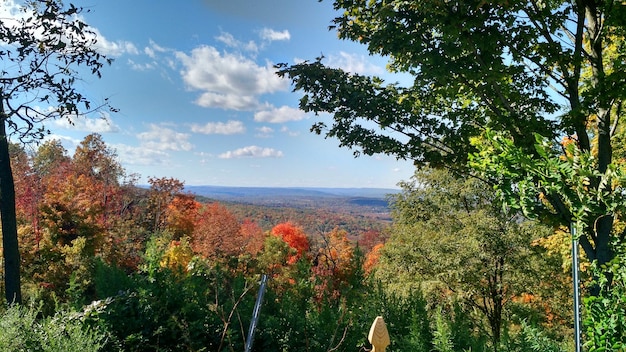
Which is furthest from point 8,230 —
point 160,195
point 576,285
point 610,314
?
point 160,195

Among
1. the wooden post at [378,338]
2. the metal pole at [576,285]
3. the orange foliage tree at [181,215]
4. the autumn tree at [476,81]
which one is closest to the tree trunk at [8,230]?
the autumn tree at [476,81]

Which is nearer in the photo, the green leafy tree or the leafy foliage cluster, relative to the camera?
the leafy foliage cluster

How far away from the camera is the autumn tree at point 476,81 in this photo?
4090mm

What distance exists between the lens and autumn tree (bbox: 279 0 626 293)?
4.09 m

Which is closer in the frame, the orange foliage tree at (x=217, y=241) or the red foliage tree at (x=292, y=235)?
the orange foliage tree at (x=217, y=241)

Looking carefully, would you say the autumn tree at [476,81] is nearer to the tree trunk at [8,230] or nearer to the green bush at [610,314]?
the green bush at [610,314]

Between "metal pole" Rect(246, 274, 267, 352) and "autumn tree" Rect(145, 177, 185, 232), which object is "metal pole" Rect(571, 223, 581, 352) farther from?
"autumn tree" Rect(145, 177, 185, 232)

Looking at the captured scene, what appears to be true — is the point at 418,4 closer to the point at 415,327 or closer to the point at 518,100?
the point at 518,100

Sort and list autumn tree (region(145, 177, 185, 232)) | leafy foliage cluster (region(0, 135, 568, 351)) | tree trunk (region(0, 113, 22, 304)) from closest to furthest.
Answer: leafy foliage cluster (region(0, 135, 568, 351))
tree trunk (region(0, 113, 22, 304))
autumn tree (region(145, 177, 185, 232))

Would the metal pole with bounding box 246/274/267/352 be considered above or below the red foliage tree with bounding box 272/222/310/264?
above

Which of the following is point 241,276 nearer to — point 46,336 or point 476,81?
point 46,336

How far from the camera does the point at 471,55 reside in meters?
4.30

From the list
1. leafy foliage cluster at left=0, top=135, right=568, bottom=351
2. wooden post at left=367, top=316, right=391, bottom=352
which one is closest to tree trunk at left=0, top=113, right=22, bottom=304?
leafy foliage cluster at left=0, top=135, right=568, bottom=351

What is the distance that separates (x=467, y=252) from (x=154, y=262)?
8232mm
